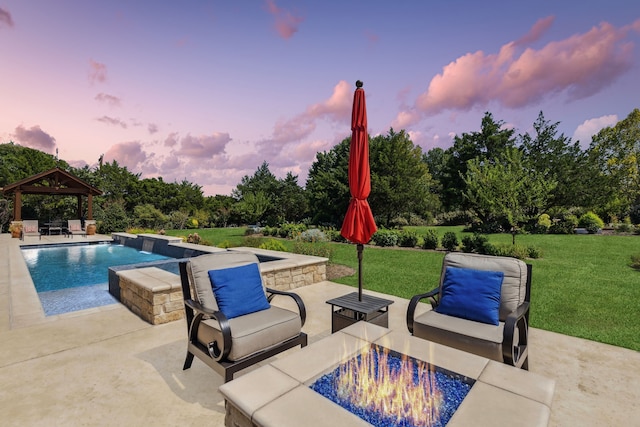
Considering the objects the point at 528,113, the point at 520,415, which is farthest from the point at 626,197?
the point at 520,415

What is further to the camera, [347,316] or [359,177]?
[359,177]

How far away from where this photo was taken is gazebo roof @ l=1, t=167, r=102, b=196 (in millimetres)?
17562

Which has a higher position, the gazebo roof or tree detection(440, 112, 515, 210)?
tree detection(440, 112, 515, 210)

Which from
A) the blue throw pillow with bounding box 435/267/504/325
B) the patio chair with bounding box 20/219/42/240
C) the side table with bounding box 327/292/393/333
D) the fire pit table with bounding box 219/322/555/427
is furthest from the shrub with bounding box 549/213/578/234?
the patio chair with bounding box 20/219/42/240

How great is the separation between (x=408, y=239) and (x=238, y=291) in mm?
12218

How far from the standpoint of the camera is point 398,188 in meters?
21.8

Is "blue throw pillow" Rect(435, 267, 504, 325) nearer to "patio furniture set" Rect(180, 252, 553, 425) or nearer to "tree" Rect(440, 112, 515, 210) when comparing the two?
"patio furniture set" Rect(180, 252, 553, 425)

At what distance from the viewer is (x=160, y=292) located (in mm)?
4793

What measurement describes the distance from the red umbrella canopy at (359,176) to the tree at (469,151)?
27.1 metres

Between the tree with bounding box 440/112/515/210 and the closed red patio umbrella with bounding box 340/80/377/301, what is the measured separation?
1068 inches

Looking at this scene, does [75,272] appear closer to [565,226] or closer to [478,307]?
[478,307]

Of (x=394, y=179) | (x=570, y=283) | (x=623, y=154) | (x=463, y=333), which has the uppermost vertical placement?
(x=623, y=154)

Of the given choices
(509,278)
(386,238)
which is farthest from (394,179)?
(509,278)

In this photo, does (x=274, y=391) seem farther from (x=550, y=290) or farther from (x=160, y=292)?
(x=550, y=290)
